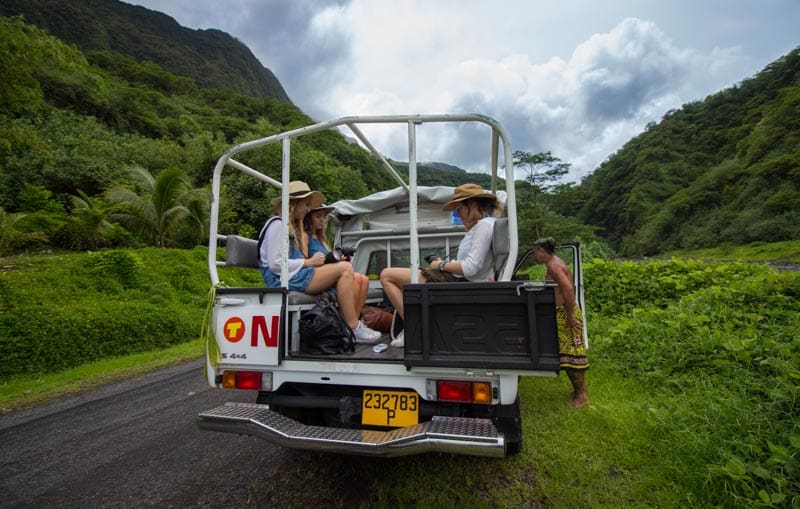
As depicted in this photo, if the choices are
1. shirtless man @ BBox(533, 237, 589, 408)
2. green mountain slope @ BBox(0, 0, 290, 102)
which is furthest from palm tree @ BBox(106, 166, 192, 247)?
green mountain slope @ BBox(0, 0, 290, 102)

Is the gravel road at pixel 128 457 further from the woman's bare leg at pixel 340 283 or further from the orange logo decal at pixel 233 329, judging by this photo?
the woman's bare leg at pixel 340 283

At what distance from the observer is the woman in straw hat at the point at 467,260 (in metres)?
2.45

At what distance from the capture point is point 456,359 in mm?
1889

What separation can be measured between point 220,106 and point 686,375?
5363 centimetres

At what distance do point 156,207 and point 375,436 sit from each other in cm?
1246

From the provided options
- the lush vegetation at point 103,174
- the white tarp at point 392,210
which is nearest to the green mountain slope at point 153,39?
the lush vegetation at point 103,174

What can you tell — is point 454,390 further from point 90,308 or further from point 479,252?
point 90,308

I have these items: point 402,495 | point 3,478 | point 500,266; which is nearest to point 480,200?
point 500,266

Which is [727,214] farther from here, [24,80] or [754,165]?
[24,80]

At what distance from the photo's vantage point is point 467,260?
2428 millimetres

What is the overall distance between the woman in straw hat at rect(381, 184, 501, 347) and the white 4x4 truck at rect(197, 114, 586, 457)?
0.16m

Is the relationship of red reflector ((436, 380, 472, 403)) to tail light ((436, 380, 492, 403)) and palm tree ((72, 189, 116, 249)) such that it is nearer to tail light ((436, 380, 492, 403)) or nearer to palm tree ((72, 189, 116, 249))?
tail light ((436, 380, 492, 403))

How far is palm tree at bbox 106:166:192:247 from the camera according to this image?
11211mm

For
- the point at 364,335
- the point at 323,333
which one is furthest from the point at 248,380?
the point at 364,335
